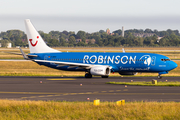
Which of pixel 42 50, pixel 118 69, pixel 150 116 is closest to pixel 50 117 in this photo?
pixel 150 116

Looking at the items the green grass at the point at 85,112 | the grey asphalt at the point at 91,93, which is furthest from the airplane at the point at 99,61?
the green grass at the point at 85,112

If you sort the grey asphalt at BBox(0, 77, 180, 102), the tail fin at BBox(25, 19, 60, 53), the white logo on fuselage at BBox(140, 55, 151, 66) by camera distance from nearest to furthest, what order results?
the grey asphalt at BBox(0, 77, 180, 102) < the white logo on fuselage at BBox(140, 55, 151, 66) < the tail fin at BBox(25, 19, 60, 53)

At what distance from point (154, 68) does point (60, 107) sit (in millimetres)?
30846

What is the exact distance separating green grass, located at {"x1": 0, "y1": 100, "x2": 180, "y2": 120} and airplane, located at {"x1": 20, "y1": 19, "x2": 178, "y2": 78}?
2824cm

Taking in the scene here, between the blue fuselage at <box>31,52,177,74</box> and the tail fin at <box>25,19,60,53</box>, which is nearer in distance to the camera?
the blue fuselage at <box>31,52,177,74</box>

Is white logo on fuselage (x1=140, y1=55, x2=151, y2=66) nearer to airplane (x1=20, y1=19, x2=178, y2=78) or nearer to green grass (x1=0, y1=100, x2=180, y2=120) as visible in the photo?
airplane (x1=20, y1=19, x2=178, y2=78)

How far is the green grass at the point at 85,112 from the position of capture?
60.0ft

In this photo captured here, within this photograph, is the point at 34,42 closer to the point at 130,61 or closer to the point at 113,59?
the point at 113,59

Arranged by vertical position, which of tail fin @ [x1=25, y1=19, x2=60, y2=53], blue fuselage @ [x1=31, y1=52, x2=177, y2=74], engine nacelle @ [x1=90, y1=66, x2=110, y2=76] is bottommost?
engine nacelle @ [x1=90, y1=66, x2=110, y2=76]

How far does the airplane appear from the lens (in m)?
49.1

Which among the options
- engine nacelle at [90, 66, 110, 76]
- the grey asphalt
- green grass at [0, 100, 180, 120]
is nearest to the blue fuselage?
engine nacelle at [90, 66, 110, 76]

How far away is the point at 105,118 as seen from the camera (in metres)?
18.2

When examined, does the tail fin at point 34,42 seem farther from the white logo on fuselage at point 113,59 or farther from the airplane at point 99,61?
the white logo on fuselage at point 113,59

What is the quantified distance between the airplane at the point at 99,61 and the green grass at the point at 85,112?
1112 inches
